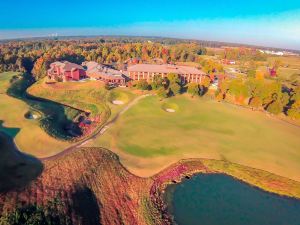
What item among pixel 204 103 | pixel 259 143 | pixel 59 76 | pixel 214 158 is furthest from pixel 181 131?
pixel 59 76

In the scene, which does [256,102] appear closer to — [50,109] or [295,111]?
[295,111]

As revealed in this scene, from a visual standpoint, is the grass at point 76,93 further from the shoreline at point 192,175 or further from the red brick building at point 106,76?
the shoreline at point 192,175

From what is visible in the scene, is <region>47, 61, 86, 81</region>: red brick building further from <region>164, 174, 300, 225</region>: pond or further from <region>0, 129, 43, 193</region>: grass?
<region>164, 174, 300, 225</region>: pond

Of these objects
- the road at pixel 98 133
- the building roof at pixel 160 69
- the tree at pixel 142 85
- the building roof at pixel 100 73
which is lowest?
the road at pixel 98 133

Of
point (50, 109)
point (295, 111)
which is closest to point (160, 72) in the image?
point (50, 109)

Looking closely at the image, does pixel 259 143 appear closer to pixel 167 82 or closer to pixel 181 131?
pixel 181 131

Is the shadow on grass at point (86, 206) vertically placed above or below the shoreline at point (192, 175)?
above

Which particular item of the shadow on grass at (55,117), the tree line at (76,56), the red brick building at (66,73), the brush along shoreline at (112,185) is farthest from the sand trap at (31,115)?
the tree line at (76,56)
